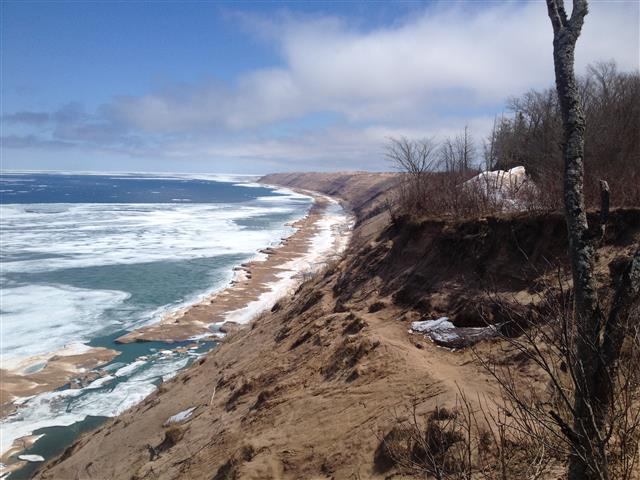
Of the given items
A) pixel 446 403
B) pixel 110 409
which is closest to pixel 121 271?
pixel 110 409

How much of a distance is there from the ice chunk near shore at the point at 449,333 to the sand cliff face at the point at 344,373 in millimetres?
298

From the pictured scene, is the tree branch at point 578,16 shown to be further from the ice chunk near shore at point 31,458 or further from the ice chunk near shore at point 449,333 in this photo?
the ice chunk near shore at point 31,458

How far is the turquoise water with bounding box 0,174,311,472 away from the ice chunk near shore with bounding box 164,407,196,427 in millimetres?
5061

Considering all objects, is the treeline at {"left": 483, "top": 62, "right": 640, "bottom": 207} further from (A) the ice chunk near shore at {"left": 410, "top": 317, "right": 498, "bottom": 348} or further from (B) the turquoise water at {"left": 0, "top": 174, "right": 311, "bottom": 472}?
(B) the turquoise water at {"left": 0, "top": 174, "right": 311, "bottom": 472}

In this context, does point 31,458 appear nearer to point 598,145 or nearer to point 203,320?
point 203,320

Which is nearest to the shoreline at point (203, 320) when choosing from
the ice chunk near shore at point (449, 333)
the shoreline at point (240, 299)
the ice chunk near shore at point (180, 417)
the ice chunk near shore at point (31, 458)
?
the shoreline at point (240, 299)

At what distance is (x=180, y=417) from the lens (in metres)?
12.7

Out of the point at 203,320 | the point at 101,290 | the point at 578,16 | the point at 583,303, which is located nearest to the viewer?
the point at 583,303

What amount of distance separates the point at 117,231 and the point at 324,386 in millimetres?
58576

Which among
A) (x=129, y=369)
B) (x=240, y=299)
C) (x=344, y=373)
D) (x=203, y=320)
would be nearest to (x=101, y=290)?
(x=240, y=299)

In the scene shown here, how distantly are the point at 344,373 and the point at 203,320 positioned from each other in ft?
60.6

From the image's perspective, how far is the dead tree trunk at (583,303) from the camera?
→ 3277 mm

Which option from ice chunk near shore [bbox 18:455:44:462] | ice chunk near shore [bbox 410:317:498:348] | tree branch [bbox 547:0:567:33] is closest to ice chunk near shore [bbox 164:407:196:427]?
ice chunk near shore [bbox 18:455:44:462]

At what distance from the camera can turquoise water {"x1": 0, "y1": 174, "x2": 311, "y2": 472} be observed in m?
17.9
